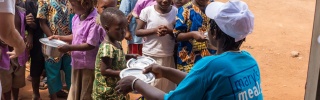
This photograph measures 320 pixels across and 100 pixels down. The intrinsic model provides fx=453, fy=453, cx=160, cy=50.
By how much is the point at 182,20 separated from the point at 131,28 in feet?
5.52

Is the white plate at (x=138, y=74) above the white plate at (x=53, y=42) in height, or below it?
below

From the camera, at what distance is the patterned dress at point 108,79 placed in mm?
3811

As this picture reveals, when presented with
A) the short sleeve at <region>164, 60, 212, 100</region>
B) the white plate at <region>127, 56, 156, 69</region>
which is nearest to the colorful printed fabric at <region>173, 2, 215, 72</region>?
the white plate at <region>127, 56, 156, 69</region>

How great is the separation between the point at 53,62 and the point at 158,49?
133 centimetres

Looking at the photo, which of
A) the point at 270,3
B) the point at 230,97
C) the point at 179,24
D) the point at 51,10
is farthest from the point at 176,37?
the point at 270,3

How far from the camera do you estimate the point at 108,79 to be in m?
3.88

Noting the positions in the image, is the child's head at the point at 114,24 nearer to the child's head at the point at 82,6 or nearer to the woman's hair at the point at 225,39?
the child's head at the point at 82,6

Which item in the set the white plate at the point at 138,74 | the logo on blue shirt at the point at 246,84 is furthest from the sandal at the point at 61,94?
the logo on blue shirt at the point at 246,84

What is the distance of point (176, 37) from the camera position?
4.53 metres

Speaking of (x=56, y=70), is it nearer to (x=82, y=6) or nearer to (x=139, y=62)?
(x=82, y=6)

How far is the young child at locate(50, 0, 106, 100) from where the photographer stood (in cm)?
432

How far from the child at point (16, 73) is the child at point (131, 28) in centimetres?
133

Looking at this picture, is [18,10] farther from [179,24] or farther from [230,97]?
[230,97]

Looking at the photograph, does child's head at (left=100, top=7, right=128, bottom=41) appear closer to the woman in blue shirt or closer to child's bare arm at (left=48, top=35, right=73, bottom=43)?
child's bare arm at (left=48, top=35, right=73, bottom=43)
